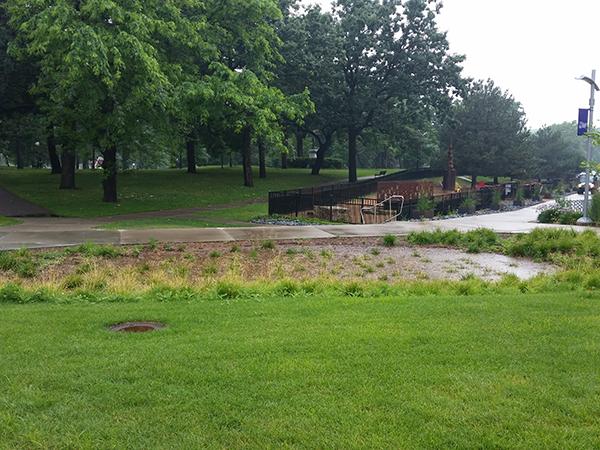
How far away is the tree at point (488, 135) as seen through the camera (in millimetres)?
46938

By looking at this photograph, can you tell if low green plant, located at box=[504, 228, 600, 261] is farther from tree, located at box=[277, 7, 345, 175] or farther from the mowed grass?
tree, located at box=[277, 7, 345, 175]

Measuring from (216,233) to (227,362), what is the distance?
11.9 metres

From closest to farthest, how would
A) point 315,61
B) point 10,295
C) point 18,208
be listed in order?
1. point 10,295
2. point 18,208
3. point 315,61

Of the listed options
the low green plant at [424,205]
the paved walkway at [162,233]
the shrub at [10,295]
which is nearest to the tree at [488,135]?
the low green plant at [424,205]

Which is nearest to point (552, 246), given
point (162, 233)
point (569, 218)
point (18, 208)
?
point (569, 218)

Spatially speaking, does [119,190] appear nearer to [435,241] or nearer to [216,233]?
[216,233]

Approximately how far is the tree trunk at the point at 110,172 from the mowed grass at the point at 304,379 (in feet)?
59.5

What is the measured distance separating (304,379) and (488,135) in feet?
153

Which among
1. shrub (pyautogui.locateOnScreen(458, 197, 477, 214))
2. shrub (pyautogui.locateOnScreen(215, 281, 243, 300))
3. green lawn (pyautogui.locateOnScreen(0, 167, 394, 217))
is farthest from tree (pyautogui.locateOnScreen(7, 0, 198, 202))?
shrub (pyautogui.locateOnScreen(458, 197, 477, 214))

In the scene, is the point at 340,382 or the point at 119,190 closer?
the point at 340,382

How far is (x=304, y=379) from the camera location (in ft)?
14.1

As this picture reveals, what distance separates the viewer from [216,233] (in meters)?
16.4

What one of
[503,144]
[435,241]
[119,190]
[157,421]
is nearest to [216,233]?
[435,241]

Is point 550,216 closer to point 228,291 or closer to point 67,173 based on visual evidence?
point 228,291
